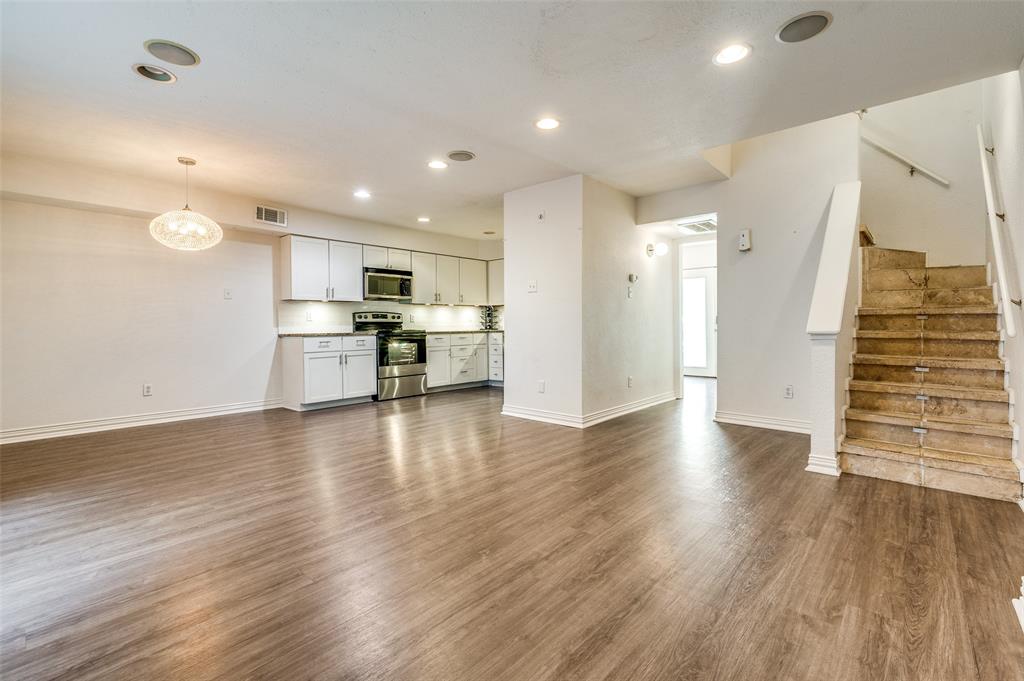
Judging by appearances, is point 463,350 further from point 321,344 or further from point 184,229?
point 184,229

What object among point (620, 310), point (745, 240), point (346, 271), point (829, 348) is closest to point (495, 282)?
point (346, 271)

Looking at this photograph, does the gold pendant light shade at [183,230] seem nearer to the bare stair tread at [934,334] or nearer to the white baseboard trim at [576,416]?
the white baseboard trim at [576,416]

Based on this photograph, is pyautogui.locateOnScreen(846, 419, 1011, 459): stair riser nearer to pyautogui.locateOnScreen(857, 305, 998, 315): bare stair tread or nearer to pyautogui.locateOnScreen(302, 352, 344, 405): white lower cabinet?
pyautogui.locateOnScreen(857, 305, 998, 315): bare stair tread

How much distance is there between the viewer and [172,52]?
7.80ft

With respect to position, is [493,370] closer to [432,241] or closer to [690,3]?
[432,241]

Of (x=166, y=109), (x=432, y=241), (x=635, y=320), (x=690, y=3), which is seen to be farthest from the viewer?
(x=432, y=241)

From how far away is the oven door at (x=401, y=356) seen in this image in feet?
20.6

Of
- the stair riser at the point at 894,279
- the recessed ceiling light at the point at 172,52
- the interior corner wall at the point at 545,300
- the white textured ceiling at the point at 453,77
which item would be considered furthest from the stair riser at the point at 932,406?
the recessed ceiling light at the point at 172,52

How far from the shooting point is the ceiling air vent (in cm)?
524

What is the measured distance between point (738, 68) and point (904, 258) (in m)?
3.28

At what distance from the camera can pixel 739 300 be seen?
15.1 feet

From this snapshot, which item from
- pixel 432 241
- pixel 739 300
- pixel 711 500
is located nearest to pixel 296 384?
pixel 432 241

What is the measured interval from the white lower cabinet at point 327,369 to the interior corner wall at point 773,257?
4.45 meters

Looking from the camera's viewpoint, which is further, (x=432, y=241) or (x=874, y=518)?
(x=432, y=241)
